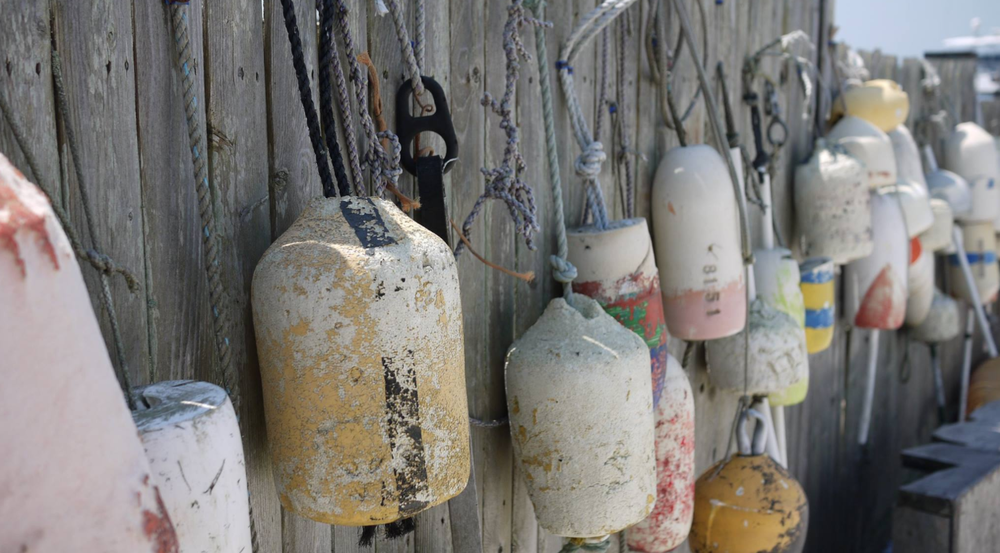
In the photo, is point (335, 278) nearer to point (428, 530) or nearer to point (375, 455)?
point (375, 455)

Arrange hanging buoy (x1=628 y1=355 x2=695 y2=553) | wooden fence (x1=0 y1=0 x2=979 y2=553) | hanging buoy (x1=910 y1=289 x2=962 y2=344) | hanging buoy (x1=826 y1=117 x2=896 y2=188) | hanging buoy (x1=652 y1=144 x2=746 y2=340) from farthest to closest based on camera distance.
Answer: hanging buoy (x1=910 y1=289 x2=962 y2=344)
hanging buoy (x1=826 y1=117 x2=896 y2=188)
hanging buoy (x1=652 y1=144 x2=746 y2=340)
hanging buoy (x1=628 y1=355 x2=695 y2=553)
wooden fence (x1=0 y1=0 x2=979 y2=553)

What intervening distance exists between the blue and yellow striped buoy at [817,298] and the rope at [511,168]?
161 centimetres

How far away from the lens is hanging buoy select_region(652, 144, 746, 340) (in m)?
2.14

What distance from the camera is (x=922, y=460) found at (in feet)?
10.6

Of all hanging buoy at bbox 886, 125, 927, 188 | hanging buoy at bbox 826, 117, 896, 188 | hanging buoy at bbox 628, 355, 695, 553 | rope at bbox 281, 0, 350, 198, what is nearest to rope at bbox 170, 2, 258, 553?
rope at bbox 281, 0, 350, 198

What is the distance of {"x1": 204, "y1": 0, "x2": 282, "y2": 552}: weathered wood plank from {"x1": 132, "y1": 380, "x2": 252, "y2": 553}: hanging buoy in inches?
9.1

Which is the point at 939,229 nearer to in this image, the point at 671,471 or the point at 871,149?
the point at 871,149

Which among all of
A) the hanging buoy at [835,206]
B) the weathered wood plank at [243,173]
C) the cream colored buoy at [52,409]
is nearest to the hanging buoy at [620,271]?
the weathered wood plank at [243,173]

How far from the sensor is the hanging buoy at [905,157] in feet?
12.1

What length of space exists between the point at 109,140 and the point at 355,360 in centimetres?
42

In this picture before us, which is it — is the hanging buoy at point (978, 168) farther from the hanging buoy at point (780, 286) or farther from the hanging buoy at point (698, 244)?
the hanging buoy at point (698, 244)

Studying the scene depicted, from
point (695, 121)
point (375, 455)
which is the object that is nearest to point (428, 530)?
point (375, 455)

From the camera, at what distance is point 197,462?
0.95 metres

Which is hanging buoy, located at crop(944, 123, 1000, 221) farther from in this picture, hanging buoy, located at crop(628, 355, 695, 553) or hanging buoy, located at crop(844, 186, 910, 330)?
hanging buoy, located at crop(628, 355, 695, 553)
